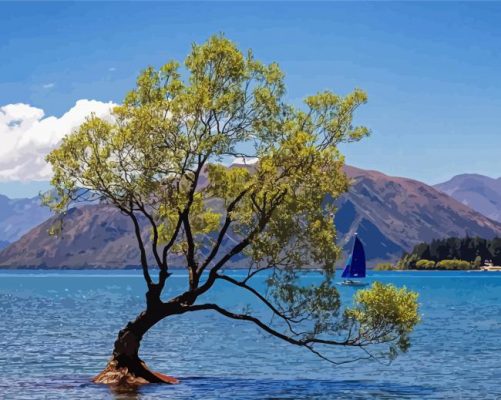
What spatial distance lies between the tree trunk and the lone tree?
0.07 metres

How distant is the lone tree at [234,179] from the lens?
1828 inches

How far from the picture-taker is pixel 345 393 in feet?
163

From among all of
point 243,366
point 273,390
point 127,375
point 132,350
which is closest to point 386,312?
point 273,390

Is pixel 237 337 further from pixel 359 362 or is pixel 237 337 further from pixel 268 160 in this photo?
pixel 268 160

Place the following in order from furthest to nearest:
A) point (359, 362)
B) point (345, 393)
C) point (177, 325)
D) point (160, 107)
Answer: point (177, 325) < point (359, 362) < point (345, 393) < point (160, 107)

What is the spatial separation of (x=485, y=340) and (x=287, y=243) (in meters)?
50.3

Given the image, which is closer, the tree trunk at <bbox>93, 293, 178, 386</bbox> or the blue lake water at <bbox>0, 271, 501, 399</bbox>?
the tree trunk at <bbox>93, 293, 178, 386</bbox>

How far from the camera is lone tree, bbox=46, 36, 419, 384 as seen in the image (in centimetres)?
4644

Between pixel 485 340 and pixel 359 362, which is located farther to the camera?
pixel 485 340

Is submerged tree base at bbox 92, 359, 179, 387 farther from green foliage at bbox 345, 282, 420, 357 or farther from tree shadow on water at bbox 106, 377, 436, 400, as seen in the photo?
green foliage at bbox 345, 282, 420, 357

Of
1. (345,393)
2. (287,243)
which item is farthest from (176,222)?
(345,393)

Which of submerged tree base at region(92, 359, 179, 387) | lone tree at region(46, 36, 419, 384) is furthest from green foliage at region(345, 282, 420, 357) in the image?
submerged tree base at region(92, 359, 179, 387)

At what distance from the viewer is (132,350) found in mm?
49406

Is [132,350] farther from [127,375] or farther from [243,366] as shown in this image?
[243,366]
